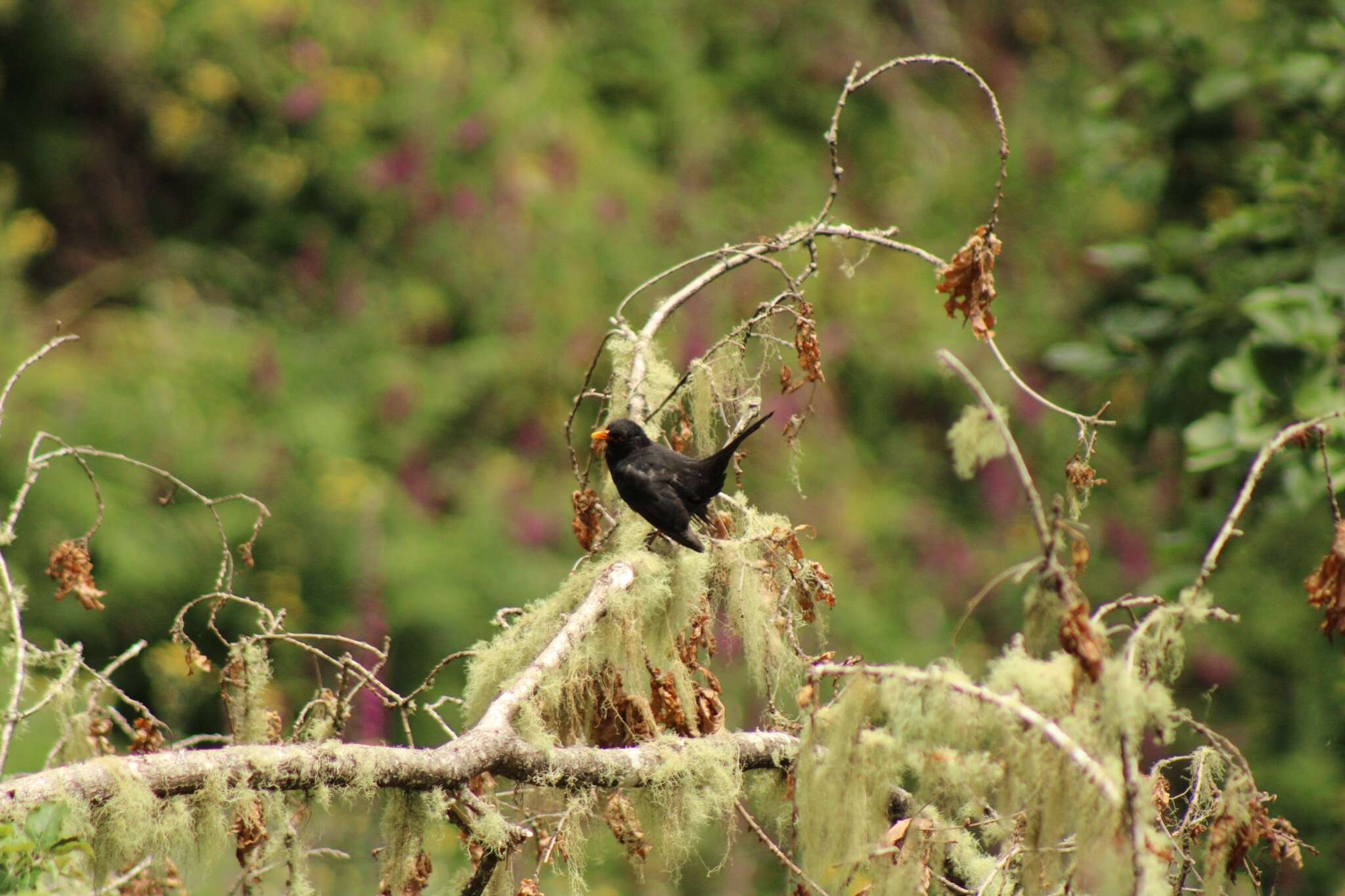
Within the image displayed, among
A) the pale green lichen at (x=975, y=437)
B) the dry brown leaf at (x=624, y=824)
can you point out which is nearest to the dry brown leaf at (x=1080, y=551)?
the pale green lichen at (x=975, y=437)

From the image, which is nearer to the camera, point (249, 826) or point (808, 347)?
point (249, 826)

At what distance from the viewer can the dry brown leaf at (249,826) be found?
2.11m

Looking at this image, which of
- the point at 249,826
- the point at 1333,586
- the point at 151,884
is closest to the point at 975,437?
the point at 1333,586

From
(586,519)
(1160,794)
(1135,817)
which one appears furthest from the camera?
(586,519)

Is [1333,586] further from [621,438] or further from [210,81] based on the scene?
[210,81]

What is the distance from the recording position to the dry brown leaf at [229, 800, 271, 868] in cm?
211

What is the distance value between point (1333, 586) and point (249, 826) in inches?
72.7

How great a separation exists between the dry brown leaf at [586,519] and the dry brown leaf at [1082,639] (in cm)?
160

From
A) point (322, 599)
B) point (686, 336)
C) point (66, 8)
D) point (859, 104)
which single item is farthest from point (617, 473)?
point (859, 104)

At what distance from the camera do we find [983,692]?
5.76ft

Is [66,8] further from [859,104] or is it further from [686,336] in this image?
Answer: [859,104]

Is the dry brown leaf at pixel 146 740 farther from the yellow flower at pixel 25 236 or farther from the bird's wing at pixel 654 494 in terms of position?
the yellow flower at pixel 25 236

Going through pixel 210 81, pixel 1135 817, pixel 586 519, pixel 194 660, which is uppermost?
pixel 210 81

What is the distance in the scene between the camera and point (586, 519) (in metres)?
3.17
